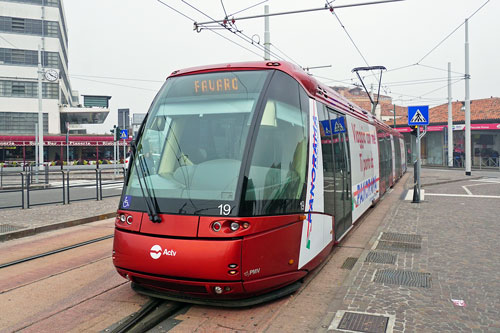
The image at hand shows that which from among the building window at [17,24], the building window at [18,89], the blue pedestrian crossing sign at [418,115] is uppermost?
the building window at [17,24]

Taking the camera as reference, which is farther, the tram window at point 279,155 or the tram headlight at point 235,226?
the tram window at point 279,155

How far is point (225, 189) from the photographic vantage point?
4406mm

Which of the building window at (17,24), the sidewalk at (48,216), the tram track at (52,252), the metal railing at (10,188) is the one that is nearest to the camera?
the tram track at (52,252)

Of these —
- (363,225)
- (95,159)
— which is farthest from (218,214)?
(95,159)

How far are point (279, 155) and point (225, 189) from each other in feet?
2.61

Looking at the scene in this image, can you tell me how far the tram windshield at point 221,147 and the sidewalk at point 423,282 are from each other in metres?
1.32

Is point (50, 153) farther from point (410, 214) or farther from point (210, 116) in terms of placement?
point (210, 116)

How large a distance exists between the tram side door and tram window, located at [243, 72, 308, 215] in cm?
164

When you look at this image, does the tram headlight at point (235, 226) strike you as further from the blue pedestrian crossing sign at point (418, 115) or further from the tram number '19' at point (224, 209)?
the blue pedestrian crossing sign at point (418, 115)

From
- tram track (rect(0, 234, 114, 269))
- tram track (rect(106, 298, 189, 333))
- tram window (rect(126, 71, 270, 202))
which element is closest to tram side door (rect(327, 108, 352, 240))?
tram window (rect(126, 71, 270, 202))

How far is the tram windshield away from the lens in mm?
4461

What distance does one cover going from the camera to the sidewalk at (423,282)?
421 centimetres

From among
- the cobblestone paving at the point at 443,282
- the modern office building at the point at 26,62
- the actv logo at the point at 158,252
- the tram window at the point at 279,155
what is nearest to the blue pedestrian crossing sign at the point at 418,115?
the cobblestone paving at the point at 443,282

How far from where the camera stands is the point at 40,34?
4909cm
